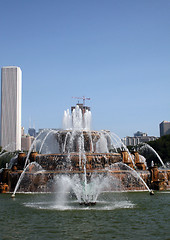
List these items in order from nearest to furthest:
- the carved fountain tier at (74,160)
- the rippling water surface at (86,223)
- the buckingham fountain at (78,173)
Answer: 1. the rippling water surface at (86,223)
2. the buckingham fountain at (78,173)
3. the carved fountain tier at (74,160)

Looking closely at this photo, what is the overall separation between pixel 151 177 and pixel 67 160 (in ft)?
28.8

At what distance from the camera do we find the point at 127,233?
1123 centimetres

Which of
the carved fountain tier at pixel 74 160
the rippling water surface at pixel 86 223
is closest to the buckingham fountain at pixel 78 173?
the carved fountain tier at pixel 74 160

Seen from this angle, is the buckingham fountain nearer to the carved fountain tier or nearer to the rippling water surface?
the carved fountain tier

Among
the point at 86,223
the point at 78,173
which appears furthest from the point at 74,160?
the point at 86,223

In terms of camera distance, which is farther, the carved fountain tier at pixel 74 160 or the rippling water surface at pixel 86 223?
the carved fountain tier at pixel 74 160

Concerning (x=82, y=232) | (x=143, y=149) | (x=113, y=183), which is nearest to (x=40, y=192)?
(x=113, y=183)

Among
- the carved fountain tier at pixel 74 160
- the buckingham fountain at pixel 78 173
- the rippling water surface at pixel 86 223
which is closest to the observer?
the rippling water surface at pixel 86 223

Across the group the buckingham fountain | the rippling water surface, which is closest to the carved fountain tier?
the buckingham fountain

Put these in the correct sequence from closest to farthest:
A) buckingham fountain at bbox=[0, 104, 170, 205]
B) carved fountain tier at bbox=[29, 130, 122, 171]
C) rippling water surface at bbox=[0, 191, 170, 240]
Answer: rippling water surface at bbox=[0, 191, 170, 240]
buckingham fountain at bbox=[0, 104, 170, 205]
carved fountain tier at bbox=[29, 130, 122, 171]

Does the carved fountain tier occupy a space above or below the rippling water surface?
above

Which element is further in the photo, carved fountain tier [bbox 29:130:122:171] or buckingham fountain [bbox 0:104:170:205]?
carved fountain tier [bbox 29:130:122:171]

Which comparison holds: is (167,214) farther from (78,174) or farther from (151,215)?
(78,174)

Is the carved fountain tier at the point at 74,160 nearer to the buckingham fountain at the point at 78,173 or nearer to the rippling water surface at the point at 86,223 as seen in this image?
the buckingham fountain at the point at 78,173
